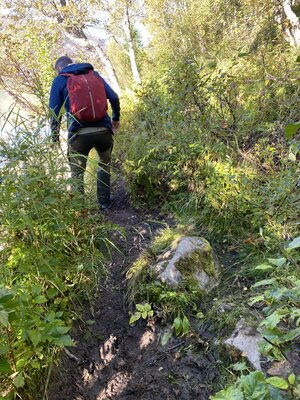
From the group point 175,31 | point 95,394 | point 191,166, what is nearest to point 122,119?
point 191,166

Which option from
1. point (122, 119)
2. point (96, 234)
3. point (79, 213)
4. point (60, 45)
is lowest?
point (96, 234)

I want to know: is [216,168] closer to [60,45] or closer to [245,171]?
[245,171]

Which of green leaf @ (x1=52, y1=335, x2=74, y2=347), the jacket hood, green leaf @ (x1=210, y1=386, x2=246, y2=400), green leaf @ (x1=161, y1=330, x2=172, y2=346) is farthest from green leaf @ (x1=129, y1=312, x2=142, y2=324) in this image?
the jacket hood

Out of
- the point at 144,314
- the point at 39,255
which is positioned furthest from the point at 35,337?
the point at 144,314

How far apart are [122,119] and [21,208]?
4485mm

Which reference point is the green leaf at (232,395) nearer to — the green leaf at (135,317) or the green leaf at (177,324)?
the green leaf at (177,324)

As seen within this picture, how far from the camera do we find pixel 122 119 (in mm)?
6180

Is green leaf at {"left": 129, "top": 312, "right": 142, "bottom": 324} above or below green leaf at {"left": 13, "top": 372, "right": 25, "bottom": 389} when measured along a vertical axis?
below

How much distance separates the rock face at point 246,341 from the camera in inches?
68.3

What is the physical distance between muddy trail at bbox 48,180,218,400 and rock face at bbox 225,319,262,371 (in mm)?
170

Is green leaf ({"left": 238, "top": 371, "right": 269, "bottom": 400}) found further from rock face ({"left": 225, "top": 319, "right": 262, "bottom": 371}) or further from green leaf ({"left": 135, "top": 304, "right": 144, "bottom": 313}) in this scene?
green leaf ({"left": 135, "top": 304, "right": 144, "bottom": 313})

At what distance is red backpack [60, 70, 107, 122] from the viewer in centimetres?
297

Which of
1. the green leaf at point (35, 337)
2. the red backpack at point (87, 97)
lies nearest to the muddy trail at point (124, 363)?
the green leaf at point (35, 337)

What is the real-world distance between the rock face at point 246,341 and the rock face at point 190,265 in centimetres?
47
